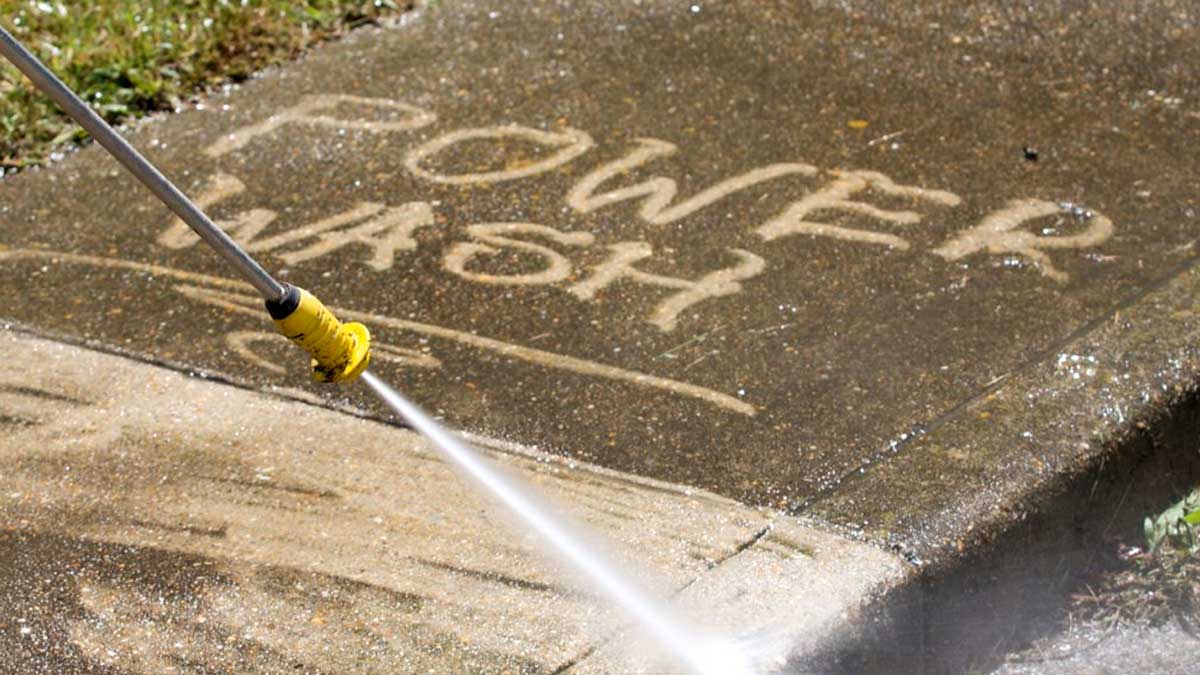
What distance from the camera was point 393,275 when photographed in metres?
4.17

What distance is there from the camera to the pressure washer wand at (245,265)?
8.55ft

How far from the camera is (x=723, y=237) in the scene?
14.0ft

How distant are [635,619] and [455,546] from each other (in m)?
0.41

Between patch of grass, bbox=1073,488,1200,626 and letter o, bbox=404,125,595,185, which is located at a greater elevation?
letter o, bbox=404,125,595,185

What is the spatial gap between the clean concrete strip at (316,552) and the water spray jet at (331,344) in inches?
2.0

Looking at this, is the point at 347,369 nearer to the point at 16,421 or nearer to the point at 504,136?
the point at 16,421

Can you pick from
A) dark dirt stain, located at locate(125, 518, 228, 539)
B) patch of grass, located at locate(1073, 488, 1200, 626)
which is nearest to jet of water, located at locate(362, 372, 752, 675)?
dark dirt stain, located at locate(125, 518, 228, 539)

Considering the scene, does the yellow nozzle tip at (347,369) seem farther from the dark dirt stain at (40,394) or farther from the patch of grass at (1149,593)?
the patch of grass at (1149,593)

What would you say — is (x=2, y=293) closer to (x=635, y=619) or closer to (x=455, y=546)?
(x=455, y=546)

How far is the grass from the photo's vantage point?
509cm

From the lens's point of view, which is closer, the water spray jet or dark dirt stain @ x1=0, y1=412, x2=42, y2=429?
the water spray jet

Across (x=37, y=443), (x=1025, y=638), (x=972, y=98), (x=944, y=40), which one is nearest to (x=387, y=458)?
(x=37, y=443)

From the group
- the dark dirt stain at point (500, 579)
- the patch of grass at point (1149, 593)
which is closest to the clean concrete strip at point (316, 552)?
the dark dirt stain at point (500, 579)

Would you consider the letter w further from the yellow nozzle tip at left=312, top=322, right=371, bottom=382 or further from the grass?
the yellow nozzle tip at left=312, top=322, right=371, bottom=382
